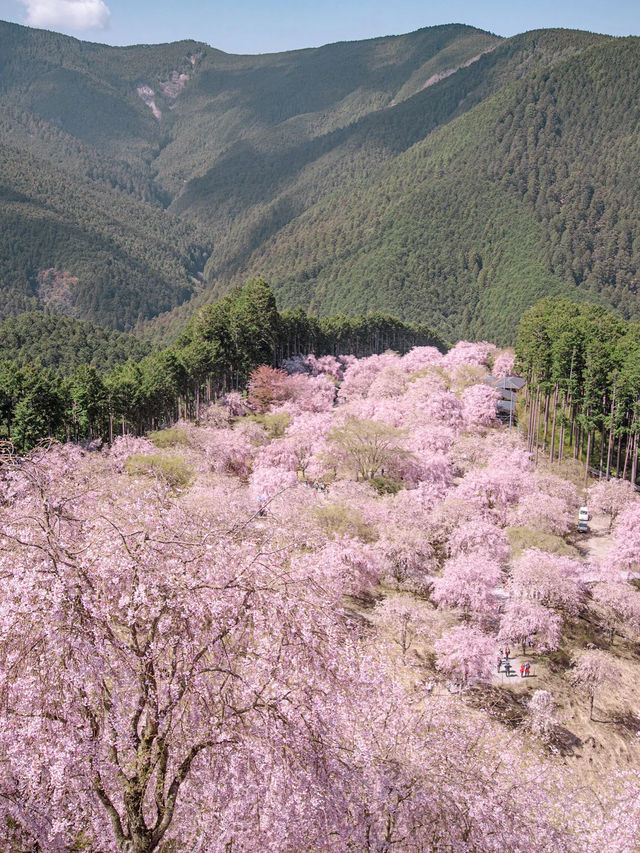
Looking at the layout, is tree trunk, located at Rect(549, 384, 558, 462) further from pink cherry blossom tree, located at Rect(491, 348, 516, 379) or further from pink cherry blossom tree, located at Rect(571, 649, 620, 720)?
pink cherry blossom tree, located at Rect(571, 649, 620, 720)

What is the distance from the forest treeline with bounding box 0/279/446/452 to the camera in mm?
57594

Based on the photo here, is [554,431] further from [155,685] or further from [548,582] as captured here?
[155,685]

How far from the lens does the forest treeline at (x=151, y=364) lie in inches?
2267

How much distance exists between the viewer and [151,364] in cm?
7144

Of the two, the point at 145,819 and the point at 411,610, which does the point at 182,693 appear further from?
the point at 411,610

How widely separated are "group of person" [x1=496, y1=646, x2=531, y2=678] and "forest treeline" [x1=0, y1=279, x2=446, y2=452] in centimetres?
2593

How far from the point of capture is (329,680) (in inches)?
344

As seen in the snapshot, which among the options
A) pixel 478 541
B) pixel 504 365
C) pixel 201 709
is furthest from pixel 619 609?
pixel 504 365

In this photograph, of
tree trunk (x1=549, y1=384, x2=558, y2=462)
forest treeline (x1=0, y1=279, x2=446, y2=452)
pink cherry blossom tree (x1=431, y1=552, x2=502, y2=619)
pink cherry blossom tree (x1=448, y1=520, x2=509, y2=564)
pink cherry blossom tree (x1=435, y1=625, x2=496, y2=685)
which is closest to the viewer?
pink cherry blossom tree (x1=435, y1=625, x2=496, y2=685)

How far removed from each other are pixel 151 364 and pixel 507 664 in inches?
1985

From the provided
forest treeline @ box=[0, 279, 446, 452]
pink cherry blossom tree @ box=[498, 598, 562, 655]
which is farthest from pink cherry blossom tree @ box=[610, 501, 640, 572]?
forest treeline @ box=[0, 279, 446, 452]

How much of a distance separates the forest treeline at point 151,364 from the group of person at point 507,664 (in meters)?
25.9

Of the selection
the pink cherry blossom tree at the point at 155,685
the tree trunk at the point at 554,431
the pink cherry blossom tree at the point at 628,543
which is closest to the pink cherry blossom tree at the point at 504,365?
the tree trunk at the point at 554,431

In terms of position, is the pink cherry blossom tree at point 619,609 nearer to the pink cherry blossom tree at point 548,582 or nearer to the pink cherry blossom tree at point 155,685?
the pink cherry blossom tree at point 548,582
